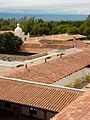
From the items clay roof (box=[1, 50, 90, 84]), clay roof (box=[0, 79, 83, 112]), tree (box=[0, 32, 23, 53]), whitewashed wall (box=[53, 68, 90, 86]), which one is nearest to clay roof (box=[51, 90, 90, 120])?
clay roof (box=[0, 79, 83, 112])

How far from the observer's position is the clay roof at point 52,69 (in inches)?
904

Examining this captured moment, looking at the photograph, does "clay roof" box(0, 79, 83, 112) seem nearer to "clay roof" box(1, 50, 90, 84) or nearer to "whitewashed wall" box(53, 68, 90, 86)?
"clay roof" box(1, 50, 90, 84)

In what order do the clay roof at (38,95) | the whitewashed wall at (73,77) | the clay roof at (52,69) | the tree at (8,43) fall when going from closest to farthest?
the clay roof at (38,95) → the clay roof at (52,69) → the whitewashed wall at (73,77) → the tree at (8,43)

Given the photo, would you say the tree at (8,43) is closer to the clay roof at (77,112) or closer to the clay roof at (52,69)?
the clay roof at (52,69)

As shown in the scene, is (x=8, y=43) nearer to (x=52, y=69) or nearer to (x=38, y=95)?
(x=52, y=69)

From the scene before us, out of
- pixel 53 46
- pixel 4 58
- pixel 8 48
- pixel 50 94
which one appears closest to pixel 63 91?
pixel 50 94

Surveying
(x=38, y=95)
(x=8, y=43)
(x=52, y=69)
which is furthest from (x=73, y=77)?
(x=8, y=43)

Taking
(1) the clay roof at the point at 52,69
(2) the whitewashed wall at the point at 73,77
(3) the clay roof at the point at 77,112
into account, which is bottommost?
(2) the whitewashed wall at the point at 73,77

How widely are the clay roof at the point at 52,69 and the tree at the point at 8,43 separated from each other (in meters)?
16.4

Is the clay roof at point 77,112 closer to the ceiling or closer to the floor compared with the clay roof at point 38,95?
closer to the ceiling

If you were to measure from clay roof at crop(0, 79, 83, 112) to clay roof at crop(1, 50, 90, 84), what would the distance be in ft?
9.32

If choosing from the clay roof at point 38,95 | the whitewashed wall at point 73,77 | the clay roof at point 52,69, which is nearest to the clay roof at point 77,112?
the clay roof at point 38,95

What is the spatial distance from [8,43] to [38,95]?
2863 centimetres

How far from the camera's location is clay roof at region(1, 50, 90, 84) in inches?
904
